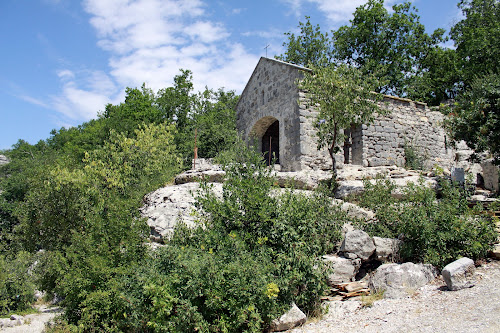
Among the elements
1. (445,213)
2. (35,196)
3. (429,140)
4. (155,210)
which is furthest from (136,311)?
(429,140)

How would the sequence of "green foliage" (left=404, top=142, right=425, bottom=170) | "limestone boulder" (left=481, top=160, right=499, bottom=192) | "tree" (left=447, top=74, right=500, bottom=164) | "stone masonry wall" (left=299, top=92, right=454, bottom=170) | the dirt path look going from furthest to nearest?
"green foliage" (left=404, top=142, right=425, bottom=170) → "stone masonry wall" (left=299, top=92, right=454, bottom=170) → "limestone boulder" (left=481, top=160, right=499, bottom=192) → "tree" (left=447, top=74, right=500, bottom=164) → the dirt path

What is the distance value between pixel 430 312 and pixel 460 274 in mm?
1153

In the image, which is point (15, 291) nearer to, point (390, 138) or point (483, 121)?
point (483, 121)

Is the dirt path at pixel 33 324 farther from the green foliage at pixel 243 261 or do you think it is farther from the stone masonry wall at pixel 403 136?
the stone masonry wall at pixel 403 136

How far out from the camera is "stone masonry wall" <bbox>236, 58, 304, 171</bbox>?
1406cm

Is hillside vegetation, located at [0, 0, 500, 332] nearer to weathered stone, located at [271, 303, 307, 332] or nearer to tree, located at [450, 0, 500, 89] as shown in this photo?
weathered stone, located at [271, 303, 307, 332]

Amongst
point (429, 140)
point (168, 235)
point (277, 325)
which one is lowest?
point (277, 325)

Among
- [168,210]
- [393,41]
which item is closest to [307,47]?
[393,41]

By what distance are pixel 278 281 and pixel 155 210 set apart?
12.9 ft

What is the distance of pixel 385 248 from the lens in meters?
7.16

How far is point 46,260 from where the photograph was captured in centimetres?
964

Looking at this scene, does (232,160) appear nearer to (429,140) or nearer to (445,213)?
(445,213)

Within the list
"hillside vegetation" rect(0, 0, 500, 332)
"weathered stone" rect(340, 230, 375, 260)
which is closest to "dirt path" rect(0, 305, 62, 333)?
"hillside vegetation" rect(0, 0, 500, 332)

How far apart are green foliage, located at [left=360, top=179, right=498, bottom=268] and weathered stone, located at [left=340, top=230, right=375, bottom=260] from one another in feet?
2.36
